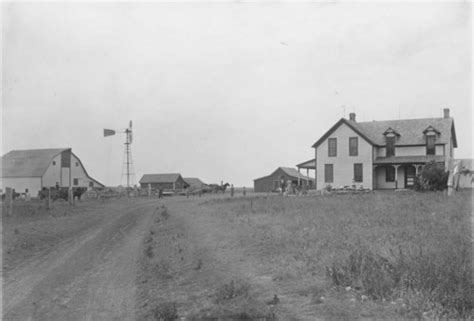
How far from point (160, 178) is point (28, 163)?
78.8 feet

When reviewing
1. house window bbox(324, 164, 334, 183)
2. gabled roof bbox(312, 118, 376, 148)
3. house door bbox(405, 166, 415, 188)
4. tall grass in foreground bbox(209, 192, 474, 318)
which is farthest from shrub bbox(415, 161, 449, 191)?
house window bbox(324, 164, 334, 183)

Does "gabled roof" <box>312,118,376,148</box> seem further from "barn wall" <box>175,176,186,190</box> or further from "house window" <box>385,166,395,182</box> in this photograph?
"barn wall" <box>175,176,186,190</box>

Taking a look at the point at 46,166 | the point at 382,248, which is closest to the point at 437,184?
the point at 382,248

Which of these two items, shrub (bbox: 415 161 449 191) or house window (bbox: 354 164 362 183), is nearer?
shrub (bbox: 415 161 449 191)

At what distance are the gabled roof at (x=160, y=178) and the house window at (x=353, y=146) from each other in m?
41.5

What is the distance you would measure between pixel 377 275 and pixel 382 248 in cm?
217

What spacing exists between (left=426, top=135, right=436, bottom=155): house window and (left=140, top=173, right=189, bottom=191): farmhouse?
46.0m

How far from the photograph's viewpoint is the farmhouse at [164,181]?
77.9 m

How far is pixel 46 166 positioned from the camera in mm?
59281

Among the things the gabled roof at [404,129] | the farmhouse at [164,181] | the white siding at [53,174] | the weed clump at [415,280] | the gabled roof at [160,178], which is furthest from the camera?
the gabled roof at [160,178]

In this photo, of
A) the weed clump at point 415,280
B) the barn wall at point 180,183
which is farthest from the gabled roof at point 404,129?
the barn wall at point 180,183

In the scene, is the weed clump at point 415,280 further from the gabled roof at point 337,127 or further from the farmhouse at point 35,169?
the farmhouse at point 35,169

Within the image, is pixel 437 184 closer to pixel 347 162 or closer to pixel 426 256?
Answer: pixel 347 162

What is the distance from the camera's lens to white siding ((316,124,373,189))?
41719mm
